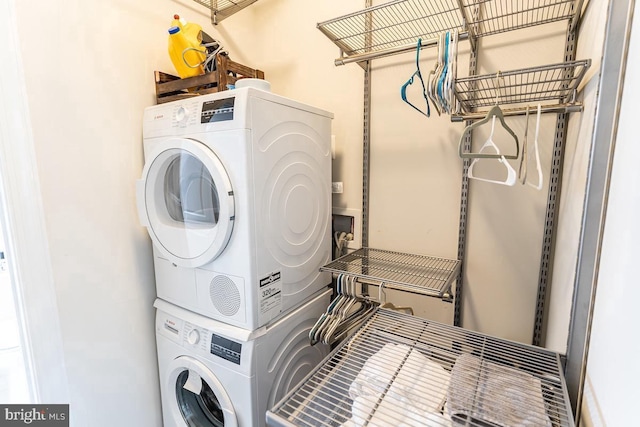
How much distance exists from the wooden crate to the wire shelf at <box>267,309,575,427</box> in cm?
122

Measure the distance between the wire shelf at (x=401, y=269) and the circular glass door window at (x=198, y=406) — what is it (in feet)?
2.82

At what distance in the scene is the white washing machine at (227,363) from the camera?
1.19 meters

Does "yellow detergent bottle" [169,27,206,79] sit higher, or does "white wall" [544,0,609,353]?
"yellow detergent bottle" [169,27,206,79]

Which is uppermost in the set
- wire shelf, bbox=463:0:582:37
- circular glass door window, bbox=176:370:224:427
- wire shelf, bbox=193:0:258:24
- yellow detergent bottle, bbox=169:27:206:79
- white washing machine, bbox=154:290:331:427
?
wire shelf, bbox=193:0:258:24

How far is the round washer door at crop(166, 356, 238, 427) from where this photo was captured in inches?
54.1

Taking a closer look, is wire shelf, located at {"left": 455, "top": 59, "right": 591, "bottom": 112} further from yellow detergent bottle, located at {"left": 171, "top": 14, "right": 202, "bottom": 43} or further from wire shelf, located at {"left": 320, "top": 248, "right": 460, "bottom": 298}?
yellow detergent bottle, located at {"left": 171, "top": 14, "right": 202, "bottom": 43}

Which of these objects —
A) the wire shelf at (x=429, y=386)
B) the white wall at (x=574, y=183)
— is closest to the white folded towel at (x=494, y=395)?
the wire shelf at (x=429, y=386)

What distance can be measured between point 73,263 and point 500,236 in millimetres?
1895

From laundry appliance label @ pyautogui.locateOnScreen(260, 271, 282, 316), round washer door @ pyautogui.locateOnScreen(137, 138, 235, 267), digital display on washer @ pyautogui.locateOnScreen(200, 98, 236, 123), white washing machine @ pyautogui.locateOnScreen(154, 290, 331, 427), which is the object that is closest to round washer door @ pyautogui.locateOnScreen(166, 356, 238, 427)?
white washing machine @ pyautogui.locateOnScreen(154, 290, 331, 427)

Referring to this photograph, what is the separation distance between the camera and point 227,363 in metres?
1.22

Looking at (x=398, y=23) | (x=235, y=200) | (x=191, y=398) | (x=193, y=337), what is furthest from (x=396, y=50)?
(x=191, y=398)

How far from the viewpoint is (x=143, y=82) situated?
146 centimetres

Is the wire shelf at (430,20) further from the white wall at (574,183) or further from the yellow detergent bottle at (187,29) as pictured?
the yellow detergent bottle at (187,29)

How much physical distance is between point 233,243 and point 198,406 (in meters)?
0.99
